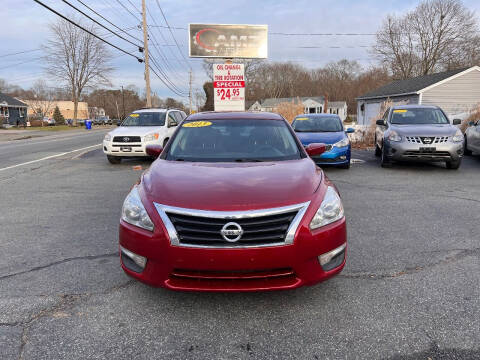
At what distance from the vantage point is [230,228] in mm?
2379

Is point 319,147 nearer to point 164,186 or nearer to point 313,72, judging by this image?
point 164,186

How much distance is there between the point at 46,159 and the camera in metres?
12.2

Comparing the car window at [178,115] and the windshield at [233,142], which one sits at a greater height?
the car window at [178,115]

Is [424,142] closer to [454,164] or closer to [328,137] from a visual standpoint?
[454,164]

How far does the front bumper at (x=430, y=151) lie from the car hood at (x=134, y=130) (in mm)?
7070

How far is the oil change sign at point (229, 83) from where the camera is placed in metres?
17.8

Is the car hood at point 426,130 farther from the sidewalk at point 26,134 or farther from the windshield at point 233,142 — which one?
the sidewalk at point 26,134

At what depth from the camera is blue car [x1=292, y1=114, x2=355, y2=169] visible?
8875 millimetres

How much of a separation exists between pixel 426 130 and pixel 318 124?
9.45 feet

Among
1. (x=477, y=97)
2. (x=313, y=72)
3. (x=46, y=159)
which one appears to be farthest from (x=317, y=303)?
(x=313, y=72)

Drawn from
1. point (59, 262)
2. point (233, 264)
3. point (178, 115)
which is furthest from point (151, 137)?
point (233, 264)

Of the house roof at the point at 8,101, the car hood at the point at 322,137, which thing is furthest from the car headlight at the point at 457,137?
the house roof at the point at 8,101

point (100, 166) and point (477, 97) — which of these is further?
point (477, 97)

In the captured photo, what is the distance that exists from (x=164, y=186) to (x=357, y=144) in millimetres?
14400
